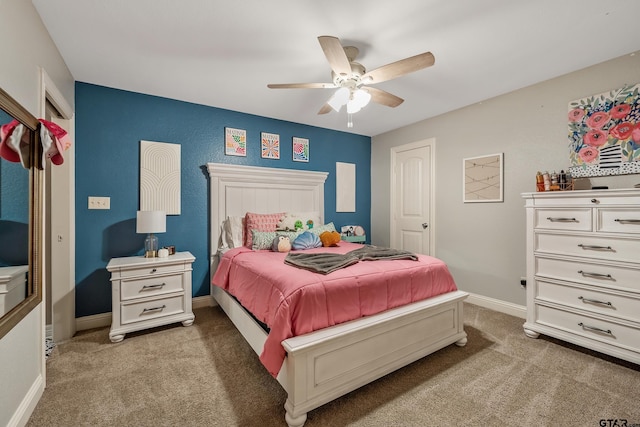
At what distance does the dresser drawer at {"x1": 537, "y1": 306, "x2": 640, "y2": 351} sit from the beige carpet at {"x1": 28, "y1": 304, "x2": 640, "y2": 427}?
17 centimetres

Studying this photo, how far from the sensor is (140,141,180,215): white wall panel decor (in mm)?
2984

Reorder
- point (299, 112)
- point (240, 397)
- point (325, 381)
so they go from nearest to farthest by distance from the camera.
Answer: point (325, 381) < point (240, 397) < point (299, 112)

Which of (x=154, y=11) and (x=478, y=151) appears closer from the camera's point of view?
(x=154, y=11)

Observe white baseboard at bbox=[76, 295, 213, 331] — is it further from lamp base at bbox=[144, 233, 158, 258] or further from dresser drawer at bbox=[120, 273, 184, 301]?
lamp base at bbox=[144, 233, 158, 258]

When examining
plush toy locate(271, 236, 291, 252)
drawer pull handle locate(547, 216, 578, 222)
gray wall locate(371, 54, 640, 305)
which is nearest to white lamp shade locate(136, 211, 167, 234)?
plush toy locate(271, 236, 291, 252)

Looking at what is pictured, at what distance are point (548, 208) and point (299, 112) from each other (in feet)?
9.32

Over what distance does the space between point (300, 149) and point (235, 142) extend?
3.12 ft

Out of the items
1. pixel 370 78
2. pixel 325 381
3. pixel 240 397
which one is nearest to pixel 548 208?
pixel 370 78

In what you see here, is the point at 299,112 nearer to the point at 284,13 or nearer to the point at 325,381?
the point at 284,13

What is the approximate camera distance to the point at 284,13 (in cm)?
179

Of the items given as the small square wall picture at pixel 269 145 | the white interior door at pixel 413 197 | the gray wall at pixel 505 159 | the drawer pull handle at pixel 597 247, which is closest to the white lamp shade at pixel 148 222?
the small square wall picture at pixel 269 145

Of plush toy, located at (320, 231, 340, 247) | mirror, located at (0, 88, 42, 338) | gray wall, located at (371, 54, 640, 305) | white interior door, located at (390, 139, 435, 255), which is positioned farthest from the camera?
white interior door, located at (390, 139, 435, 255)

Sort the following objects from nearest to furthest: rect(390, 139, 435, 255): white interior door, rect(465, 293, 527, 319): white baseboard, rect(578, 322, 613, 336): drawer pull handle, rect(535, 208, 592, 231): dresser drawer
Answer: rect(578, 322, 613, 336): drawer pull handle, rect(535, 208, 592, 231): dresser drawer, rect(465, 293, 527, 319): white baseboard, rect(390, 139, 435, 255): white interior door

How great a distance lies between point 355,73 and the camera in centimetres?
207
